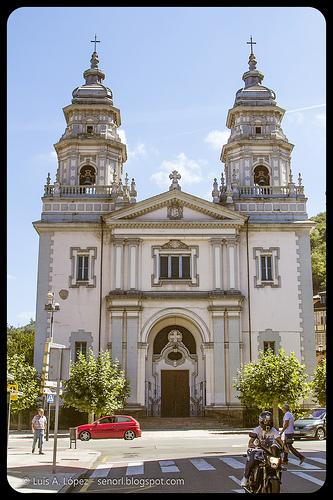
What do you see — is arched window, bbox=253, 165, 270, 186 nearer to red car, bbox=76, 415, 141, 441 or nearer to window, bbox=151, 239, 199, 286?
window, bbox=151, 239, 199, 286

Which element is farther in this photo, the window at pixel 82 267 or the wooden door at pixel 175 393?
the window at pixel 82 267

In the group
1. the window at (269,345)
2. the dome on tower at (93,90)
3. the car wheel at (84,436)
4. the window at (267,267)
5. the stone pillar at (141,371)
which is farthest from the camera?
the dome on tower at (93,90)

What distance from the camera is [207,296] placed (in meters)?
41.0

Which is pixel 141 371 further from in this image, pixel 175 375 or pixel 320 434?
pixel 320 434

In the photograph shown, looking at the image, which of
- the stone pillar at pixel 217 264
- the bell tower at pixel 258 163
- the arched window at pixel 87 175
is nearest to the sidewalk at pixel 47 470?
the stone pillar at pixel 217 264

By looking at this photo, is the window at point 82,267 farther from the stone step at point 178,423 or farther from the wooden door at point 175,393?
the stone step at point 178,423

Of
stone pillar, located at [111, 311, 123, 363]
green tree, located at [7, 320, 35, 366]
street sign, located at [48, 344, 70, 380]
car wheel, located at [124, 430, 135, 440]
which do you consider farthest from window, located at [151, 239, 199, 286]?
street sign, located at [48, 344, 70, 380]

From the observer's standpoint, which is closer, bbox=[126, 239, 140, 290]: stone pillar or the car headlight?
the car headlight

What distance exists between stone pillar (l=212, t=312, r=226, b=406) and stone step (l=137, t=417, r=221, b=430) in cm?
159

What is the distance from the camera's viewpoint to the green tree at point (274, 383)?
35.2 meters

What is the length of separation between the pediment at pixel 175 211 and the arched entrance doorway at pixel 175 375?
7.23 meters

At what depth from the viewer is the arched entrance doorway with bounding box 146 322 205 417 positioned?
40469 mm

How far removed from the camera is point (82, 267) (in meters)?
42.2

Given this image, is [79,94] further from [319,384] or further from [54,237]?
[319,384]
